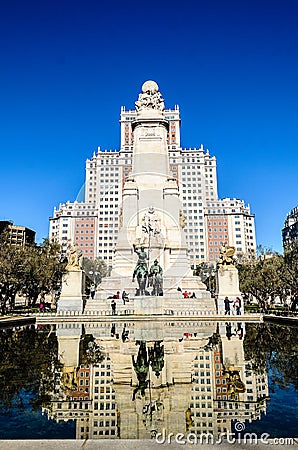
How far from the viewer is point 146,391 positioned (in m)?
7.16

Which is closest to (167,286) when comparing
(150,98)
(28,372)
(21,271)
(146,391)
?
(21,271)

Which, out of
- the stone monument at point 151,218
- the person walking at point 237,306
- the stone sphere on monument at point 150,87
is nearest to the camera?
the person walking at point 237,306

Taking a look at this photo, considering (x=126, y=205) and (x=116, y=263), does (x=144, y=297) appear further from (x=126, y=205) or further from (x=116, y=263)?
(x=126, y=205)

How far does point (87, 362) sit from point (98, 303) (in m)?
20.6

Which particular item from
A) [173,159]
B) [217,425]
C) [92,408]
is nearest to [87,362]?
[92,408]

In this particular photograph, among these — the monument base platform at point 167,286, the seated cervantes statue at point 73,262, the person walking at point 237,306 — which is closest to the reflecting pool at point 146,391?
the person walking at point 237,306

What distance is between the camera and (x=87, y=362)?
33.6ft

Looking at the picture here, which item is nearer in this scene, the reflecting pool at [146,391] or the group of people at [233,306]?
the reflecting pool at [146,391]

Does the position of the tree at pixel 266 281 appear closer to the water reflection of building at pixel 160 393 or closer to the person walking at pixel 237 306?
the person walking at pixel 237 306

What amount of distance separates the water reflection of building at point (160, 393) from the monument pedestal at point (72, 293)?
63.4 ft

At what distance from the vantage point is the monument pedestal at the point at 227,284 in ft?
99.5

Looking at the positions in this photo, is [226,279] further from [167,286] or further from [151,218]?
[151,218]

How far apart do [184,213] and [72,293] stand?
102299mm

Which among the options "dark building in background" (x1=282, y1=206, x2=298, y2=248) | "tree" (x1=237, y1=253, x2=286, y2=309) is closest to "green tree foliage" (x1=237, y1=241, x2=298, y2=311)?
"tree" (x1=237, y1=253, x2=286, y2=309)
